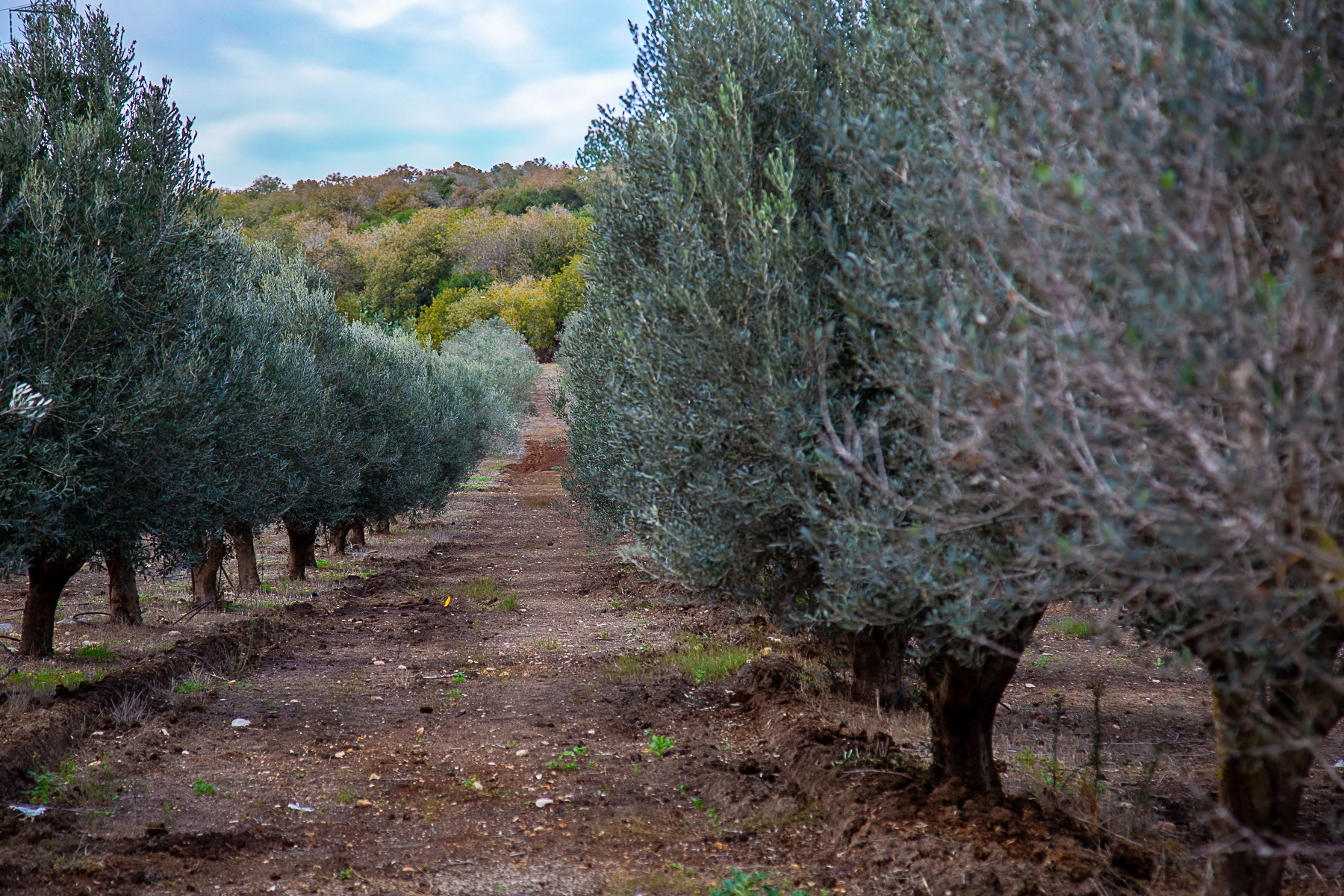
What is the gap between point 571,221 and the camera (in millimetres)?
96312

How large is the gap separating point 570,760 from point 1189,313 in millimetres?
7545

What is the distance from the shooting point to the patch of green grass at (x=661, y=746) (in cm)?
914

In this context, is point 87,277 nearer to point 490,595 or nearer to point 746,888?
point 746,888

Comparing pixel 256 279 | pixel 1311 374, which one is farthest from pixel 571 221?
pixel 1311 374

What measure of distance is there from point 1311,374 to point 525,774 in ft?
23.9

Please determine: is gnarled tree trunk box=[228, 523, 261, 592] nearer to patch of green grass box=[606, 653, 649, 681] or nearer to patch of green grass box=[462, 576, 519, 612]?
patch of green grass box=[462, 576, 519, 612]

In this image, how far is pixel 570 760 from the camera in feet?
29.5

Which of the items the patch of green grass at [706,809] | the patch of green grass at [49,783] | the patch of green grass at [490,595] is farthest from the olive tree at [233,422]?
the patch of green grass at [706,809]

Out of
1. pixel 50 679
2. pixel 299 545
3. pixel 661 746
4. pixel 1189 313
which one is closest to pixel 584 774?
pixel 661 746

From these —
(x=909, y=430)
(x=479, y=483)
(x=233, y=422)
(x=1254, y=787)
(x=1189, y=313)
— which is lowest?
(x=479, y=483)

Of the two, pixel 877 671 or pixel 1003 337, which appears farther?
pixel 877 671

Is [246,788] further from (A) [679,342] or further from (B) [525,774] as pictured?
(A) [679,342]

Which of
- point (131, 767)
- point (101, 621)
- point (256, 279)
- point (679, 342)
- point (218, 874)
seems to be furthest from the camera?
point (256, 279)

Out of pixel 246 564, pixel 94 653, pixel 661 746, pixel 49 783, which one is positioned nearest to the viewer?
pixel 49 783
